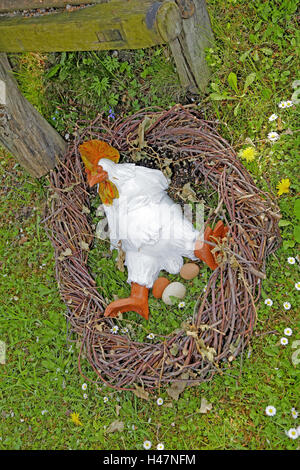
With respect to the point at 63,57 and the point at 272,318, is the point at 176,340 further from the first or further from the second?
the point at 63,57

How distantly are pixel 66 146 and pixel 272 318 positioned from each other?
6.69ft

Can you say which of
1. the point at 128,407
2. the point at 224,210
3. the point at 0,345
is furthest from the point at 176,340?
the point at 0,345

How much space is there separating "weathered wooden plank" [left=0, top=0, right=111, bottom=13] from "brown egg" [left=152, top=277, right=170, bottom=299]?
1797mm

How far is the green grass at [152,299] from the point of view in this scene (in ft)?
9.09

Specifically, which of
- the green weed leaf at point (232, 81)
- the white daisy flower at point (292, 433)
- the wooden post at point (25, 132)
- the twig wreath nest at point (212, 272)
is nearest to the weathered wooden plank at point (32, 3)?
the wooden post at point (25, 132)

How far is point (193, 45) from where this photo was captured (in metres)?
2.81

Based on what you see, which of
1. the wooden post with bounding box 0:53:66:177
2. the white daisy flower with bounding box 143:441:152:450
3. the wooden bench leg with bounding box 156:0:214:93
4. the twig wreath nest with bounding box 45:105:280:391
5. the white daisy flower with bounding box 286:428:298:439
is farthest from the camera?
the wooden post with bounding box 0:53:66:177

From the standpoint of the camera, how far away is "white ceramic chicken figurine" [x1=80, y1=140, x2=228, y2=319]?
2797mm

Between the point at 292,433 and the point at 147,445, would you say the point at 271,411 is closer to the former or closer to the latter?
the point at 292,433

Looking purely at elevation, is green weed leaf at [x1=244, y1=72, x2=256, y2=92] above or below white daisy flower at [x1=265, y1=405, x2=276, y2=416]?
above

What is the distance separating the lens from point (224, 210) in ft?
9.28

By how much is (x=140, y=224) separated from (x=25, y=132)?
1.14 meters

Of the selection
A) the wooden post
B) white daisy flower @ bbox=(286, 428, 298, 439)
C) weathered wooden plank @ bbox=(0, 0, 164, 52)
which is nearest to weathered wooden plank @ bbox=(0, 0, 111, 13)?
weathered wooden plank @ bbox=(0, 0, 164, 52)

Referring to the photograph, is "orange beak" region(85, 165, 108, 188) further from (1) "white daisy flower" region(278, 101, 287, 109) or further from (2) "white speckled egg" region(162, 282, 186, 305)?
(1) "white daisy flower" region(278, 101, 287, 109)
